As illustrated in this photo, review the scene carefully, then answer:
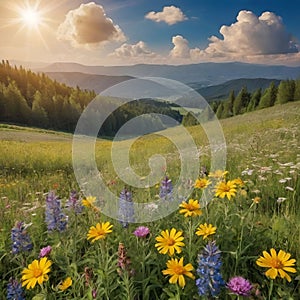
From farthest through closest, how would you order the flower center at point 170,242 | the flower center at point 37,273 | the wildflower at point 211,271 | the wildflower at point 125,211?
the wildflower at point 125,211, the flower center at point 170,242, the flower center at point 37,273, the wildflower at point 211,271

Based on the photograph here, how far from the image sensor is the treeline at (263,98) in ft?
200

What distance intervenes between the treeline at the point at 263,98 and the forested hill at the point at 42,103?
57.7 ft

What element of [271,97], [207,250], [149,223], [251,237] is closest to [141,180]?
[149,223]

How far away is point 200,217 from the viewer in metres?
2.94

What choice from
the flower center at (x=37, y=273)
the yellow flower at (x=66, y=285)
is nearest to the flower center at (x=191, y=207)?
the yellow flower at (x=66, y=285)

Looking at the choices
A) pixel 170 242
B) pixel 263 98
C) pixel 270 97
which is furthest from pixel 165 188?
pixel 263 98

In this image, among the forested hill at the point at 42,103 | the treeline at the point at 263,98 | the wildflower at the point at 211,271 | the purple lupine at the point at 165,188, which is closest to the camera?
the wildflower at the point at 211,271

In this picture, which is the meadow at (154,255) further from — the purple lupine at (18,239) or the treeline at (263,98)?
the treeline at (263,98)

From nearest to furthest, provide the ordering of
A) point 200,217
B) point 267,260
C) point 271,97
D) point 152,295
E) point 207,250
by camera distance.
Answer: point 207,250 → point 267,260 → point 152,295 → point 200,217 → point 271,97

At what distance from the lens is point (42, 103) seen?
6353 centimetres

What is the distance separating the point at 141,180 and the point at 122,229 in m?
3.05

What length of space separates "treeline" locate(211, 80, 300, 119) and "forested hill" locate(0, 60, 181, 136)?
17590 mm

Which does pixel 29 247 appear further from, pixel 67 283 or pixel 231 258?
pixel 231 258

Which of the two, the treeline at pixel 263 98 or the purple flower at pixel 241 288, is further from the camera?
the treeline at pixel 263 98
